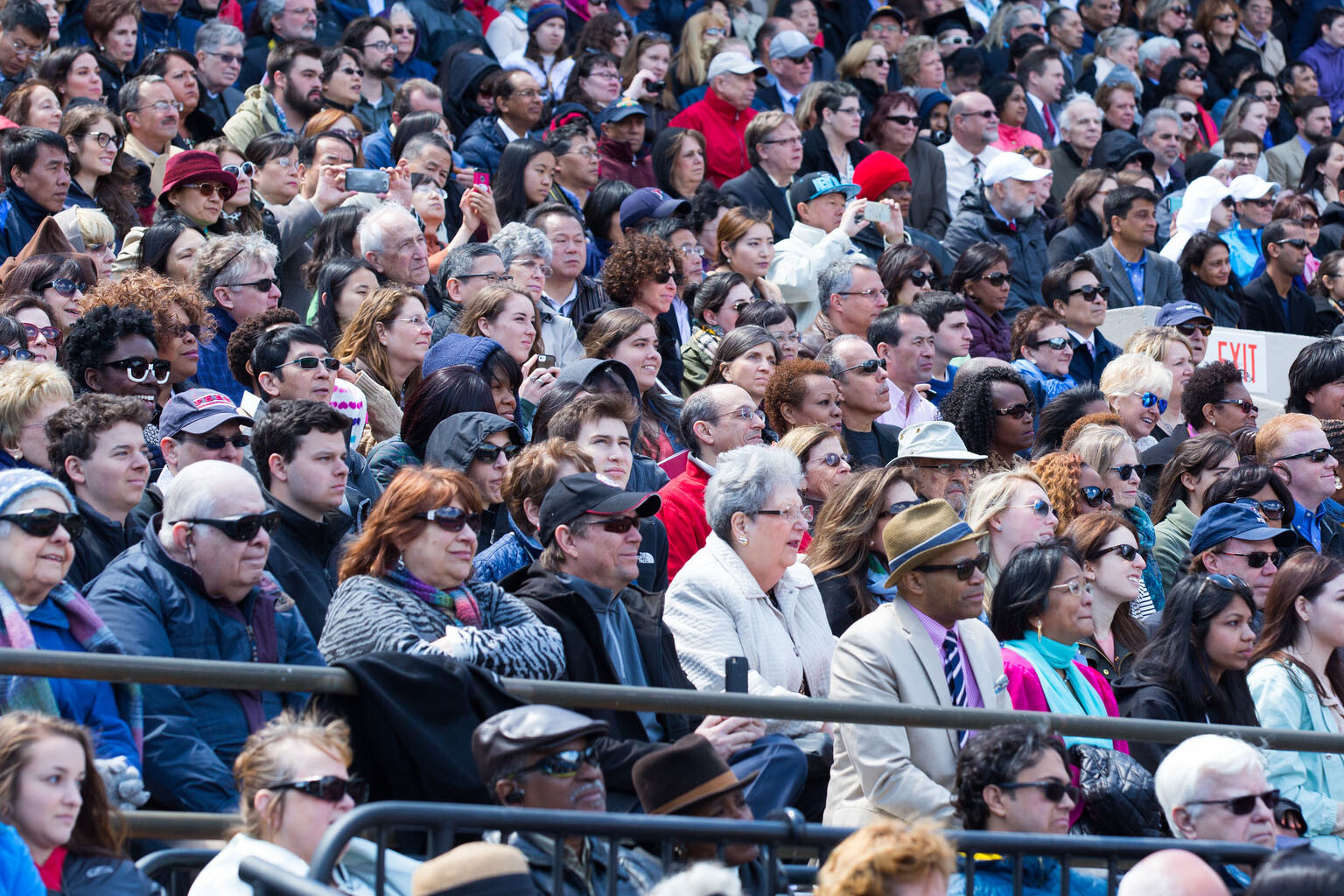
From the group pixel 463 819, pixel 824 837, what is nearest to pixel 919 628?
pixel 824 837

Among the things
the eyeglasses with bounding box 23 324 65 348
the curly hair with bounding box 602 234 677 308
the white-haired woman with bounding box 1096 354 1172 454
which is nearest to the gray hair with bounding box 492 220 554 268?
the curly hair with bounding box 602 234 677 308

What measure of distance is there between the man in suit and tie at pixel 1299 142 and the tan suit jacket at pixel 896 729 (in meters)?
12.5

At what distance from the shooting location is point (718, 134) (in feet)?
46.8

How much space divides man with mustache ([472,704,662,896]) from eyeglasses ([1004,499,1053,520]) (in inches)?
138

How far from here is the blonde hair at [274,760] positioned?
450cm

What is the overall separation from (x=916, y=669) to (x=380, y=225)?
15.3 feet

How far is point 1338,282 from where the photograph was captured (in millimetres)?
13969

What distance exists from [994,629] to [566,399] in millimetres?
2126

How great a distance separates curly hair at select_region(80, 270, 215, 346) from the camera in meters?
7.81

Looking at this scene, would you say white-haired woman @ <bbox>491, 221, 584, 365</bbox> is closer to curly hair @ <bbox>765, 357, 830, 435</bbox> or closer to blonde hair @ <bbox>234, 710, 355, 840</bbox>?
curly hair @ <bbox>765, 357, 830, 435</bbox>

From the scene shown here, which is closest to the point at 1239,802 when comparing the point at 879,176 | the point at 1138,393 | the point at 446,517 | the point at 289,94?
the point at 446,517

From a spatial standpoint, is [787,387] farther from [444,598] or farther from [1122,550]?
[444,598]

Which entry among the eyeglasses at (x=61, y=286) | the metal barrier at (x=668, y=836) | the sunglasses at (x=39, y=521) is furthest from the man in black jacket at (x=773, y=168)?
the metal barrier at (x=668, y=836)

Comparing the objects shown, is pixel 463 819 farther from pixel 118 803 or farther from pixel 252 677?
pixel 118 803
